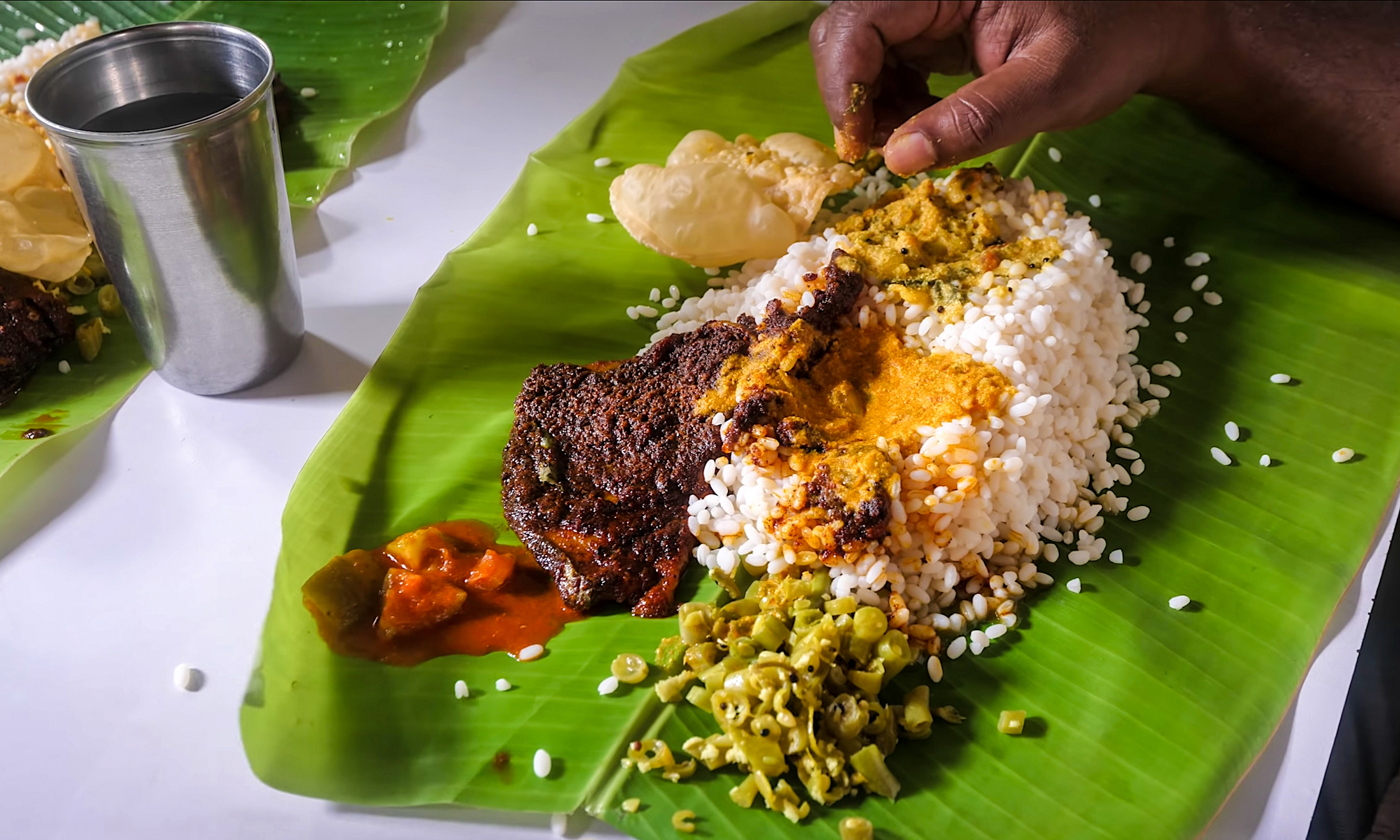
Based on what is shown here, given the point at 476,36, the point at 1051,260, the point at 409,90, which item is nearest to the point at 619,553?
the point at 1051,260

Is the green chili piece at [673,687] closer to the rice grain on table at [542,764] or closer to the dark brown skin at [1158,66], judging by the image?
the rice grain on table at [542,764]

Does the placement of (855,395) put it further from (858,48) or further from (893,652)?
(858,48)

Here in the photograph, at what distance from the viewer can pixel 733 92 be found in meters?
4.23

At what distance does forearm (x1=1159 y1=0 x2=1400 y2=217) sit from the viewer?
3566 millimetres

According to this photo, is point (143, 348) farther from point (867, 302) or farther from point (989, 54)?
point (989, 54)

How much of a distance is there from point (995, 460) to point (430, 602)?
1.39 m

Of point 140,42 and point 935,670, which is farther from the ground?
point 140,42

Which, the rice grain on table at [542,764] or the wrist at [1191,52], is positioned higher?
the wrist at [1191,52]

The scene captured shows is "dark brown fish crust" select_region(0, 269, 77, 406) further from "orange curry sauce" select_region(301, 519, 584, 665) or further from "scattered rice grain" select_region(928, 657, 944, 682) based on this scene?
"scattered rice grain" select_region(928, 657, 944, 682)

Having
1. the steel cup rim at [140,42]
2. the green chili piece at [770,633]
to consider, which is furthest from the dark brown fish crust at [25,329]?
the green chili piece at [770,633]

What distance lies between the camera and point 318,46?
177 inches

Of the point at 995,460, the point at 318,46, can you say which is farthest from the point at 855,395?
the point at 318,46

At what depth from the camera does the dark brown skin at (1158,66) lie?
10.8ft

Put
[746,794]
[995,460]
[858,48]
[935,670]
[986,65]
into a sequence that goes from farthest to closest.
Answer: [986,65] → [858,48] → [995,460] → [935,670] → [746,794]
